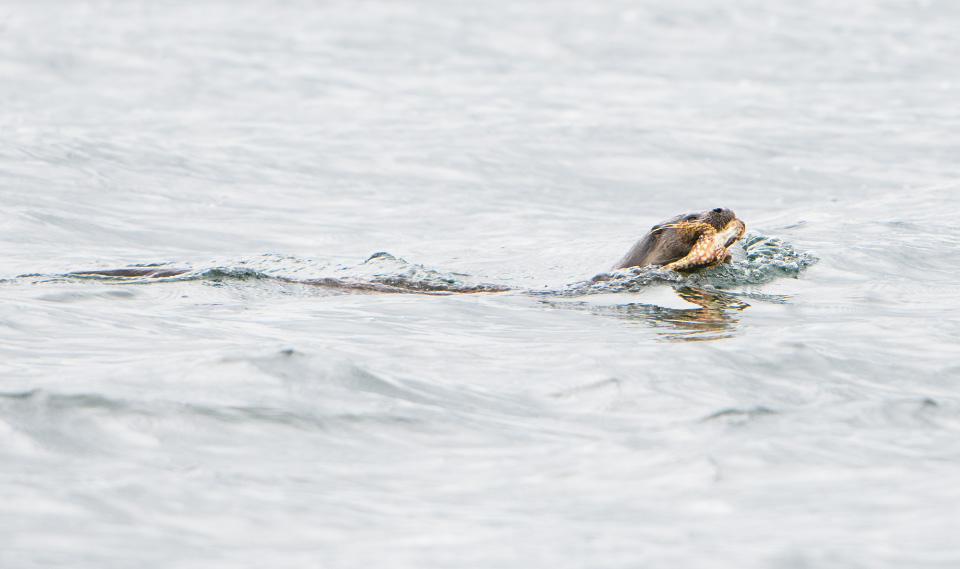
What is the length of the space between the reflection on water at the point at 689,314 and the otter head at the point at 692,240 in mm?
285

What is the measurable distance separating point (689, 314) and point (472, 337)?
143 cm

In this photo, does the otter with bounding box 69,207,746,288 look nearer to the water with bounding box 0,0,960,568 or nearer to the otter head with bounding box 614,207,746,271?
the otter head with bounding box 614,207,746,271

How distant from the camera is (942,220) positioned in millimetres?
11109

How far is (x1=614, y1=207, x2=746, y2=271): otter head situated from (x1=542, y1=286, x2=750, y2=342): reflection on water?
0.93 feet

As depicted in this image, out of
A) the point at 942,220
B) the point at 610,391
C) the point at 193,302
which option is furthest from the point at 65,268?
the point at 942,220

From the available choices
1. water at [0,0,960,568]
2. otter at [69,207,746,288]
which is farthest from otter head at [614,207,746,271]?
water at [0,0,960,568]

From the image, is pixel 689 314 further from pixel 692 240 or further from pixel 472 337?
pixel 472 337

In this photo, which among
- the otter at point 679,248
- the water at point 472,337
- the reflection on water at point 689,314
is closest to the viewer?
the water at point 472,337

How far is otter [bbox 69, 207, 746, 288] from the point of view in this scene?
7.92 metres

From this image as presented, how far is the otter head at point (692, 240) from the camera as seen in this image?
7926 mm

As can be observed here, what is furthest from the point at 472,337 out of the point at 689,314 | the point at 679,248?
the point at 679,248

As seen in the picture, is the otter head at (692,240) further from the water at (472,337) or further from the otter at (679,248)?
the water at (472,337)

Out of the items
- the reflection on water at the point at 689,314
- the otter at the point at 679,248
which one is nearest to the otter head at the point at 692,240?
the otter at the point at 679,248

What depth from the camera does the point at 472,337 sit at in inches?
248
